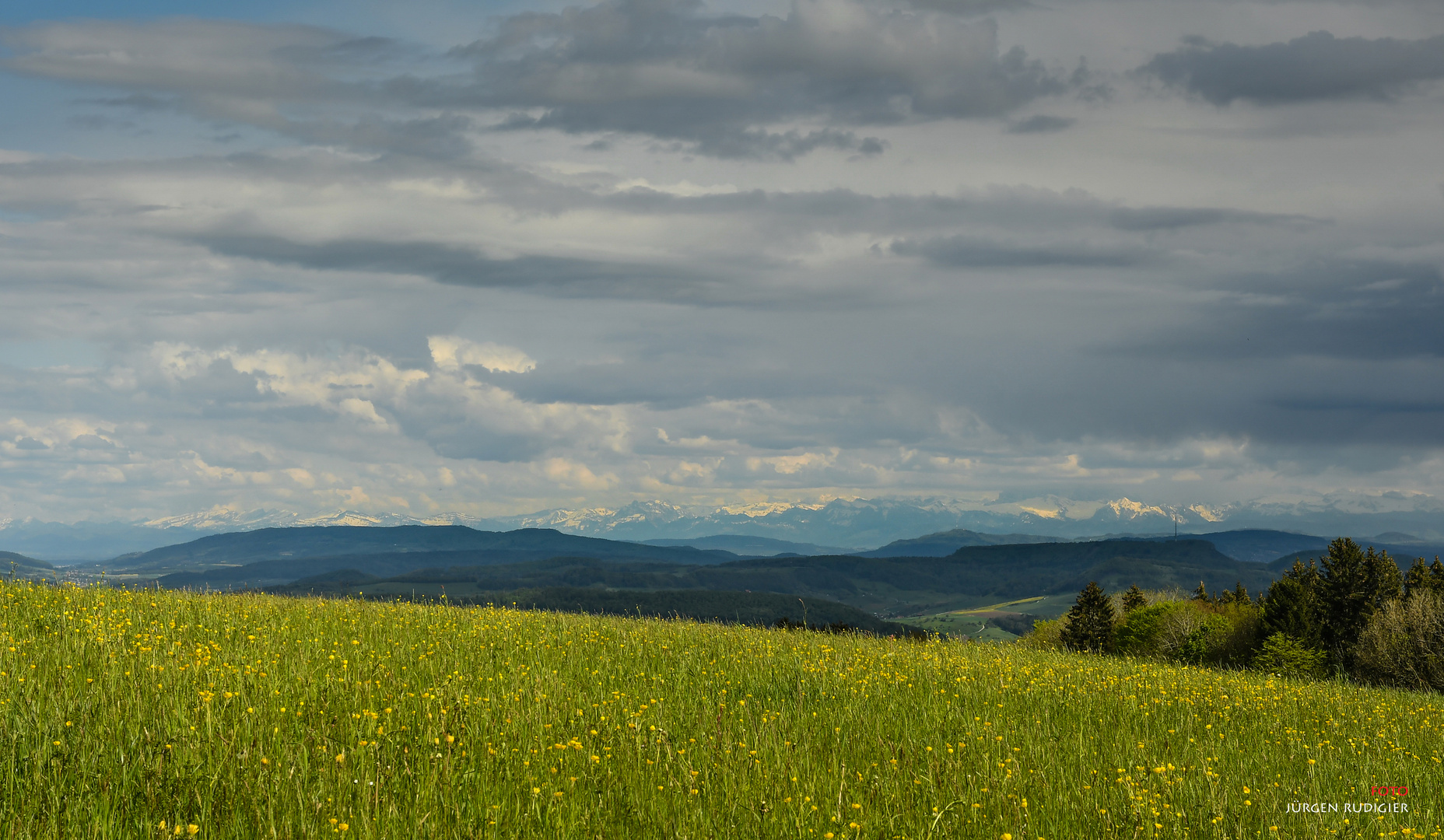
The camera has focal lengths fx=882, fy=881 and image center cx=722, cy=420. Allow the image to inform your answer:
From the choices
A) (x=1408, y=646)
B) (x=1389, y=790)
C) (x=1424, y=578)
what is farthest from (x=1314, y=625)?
(x=1389, y=790)

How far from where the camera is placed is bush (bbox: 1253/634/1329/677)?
7449 cm

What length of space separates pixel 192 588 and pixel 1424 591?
8592cm

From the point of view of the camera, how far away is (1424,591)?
7081 cm

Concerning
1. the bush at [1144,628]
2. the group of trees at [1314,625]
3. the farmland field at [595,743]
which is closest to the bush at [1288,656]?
the group of trees at [1314,625]

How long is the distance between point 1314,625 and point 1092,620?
1234 inches

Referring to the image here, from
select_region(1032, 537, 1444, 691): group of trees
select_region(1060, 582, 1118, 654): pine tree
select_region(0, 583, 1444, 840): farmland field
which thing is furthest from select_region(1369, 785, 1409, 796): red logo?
select_region(1060, 582, 1118, 654): pine tree

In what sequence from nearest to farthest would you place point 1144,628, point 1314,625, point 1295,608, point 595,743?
point 595,743
point 1314,625
point 1295,608
point 1144,628

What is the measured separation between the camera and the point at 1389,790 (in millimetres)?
9422

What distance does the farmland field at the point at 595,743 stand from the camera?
21.2ft

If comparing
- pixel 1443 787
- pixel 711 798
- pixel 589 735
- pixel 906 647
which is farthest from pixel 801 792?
pixel 906 647

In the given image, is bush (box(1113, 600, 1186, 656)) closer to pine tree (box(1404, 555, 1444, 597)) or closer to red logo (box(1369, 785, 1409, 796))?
pine tree (box(1404, 555, 1444, 597))

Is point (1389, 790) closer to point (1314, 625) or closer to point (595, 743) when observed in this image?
point (595, 743)

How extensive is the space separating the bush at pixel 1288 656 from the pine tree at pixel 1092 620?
1231 inches

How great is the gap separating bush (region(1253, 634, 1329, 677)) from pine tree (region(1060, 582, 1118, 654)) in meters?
31.3
